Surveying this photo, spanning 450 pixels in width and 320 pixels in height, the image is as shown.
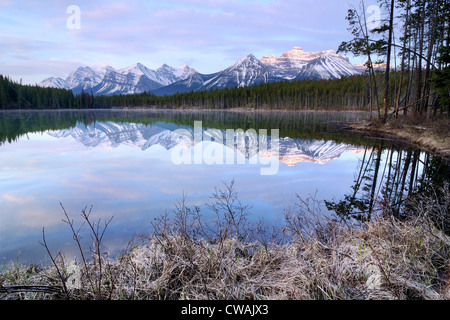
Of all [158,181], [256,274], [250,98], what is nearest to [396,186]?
[256,274]

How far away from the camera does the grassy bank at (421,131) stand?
15711 mm

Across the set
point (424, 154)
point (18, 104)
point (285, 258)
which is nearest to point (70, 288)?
point (285, 258)

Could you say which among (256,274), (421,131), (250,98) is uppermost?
(250,98)

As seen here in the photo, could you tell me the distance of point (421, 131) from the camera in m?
19.8

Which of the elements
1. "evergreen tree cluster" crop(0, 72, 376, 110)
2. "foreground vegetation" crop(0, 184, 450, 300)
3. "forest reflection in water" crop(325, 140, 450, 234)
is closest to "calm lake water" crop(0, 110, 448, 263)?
"forest reflection in water" crop(325, 140, 450, 234)

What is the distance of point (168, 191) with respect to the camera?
914 centimetres

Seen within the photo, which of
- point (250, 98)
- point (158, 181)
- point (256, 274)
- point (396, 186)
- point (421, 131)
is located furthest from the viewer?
point (250, 98)

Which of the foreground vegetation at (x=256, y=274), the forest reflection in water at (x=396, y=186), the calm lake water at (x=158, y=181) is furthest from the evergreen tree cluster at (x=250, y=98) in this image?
the foreground vegetation at (x=256, y=274)

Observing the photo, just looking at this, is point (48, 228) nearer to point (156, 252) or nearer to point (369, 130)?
point (156, 252)

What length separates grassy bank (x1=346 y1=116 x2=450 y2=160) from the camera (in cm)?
1571

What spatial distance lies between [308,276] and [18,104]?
135889 millimetres

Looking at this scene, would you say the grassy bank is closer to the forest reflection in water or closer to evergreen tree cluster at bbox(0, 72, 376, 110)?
the forest reflection in water

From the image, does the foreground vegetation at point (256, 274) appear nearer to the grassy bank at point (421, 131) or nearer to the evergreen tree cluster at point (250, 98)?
the grassy bank at point (421, 131)

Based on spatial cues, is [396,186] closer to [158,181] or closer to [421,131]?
[158,181]
